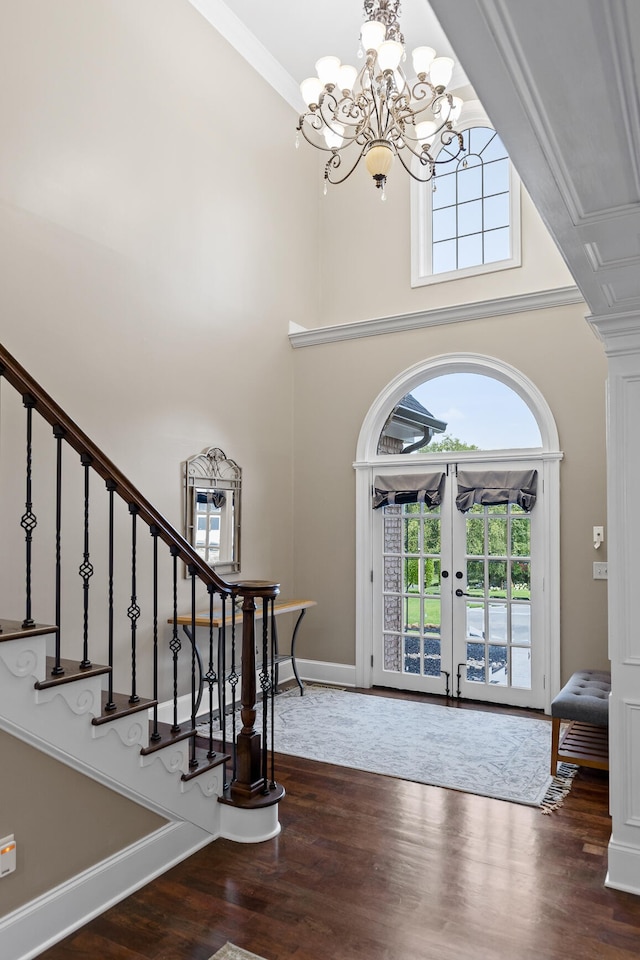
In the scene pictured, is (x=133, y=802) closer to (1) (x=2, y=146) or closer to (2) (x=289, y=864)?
(2) (x=289, y=864)

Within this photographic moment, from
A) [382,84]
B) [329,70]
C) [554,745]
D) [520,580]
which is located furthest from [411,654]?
[329,70]

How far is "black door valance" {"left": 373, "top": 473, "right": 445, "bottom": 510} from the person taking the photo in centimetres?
579

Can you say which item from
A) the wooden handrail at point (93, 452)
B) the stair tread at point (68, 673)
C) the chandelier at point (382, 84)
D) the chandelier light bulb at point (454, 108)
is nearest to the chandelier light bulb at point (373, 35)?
the chandelier at point (382, 84)

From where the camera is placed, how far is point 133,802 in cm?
273

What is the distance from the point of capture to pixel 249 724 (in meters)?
3.25

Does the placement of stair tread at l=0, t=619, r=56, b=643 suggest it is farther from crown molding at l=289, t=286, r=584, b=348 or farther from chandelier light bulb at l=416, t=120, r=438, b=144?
crown molding at l=289, t=286, r=584, b=348

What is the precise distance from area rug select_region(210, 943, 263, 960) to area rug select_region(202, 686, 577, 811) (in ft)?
5.75

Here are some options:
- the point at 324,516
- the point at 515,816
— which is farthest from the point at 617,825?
the point at 324,516

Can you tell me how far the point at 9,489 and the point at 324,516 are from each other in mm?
3208

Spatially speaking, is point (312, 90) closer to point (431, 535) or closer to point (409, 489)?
point (409, 489)

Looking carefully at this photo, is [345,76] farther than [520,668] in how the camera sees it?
No

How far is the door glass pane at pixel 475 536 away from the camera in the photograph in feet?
18.5

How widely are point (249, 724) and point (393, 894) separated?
0.99 metres

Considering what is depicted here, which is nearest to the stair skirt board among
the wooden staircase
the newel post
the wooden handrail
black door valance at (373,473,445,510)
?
the wooden staircase
